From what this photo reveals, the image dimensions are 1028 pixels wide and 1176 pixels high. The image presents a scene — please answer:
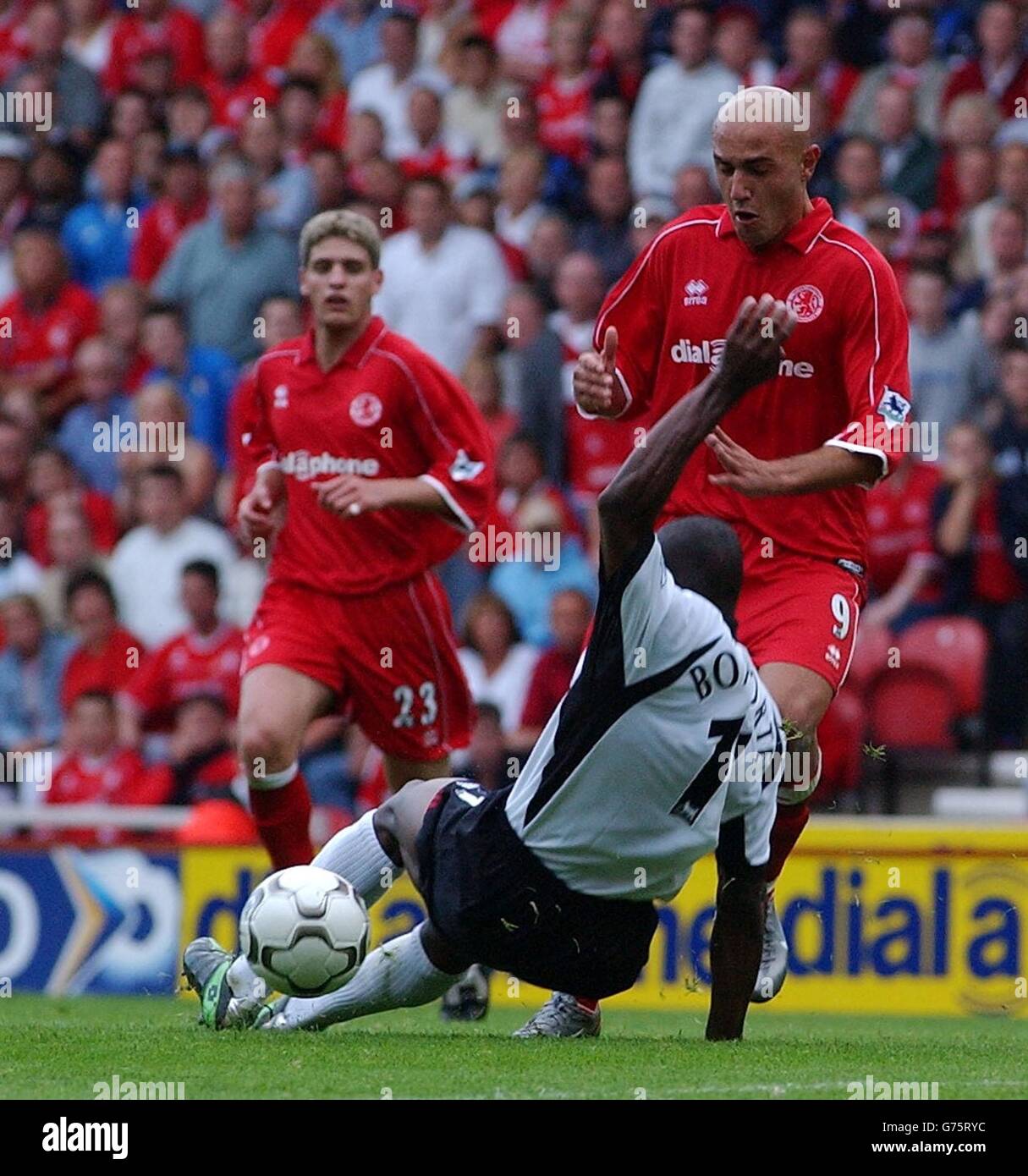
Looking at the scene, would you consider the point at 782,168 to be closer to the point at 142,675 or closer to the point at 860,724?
the point at 860,724

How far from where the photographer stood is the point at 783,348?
7.48 meters

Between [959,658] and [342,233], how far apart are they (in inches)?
187

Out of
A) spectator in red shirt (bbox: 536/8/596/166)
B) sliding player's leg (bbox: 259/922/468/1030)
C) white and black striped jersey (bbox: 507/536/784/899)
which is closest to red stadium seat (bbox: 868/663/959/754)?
spectator in red shirt (bbox: 536/8/596/166)

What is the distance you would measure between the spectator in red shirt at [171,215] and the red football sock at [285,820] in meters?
8.39

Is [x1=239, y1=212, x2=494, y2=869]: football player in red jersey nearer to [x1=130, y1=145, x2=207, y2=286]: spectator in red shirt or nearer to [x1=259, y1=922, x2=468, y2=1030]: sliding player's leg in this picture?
[x1=259, y1=922, x2=468, y2=1030]: sliding player's leg

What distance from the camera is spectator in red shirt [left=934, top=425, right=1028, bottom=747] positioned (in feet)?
40.3

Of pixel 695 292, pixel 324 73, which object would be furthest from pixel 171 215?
pixel 695 292

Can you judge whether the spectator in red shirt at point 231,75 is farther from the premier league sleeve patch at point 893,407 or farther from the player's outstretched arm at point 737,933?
the player's outstretched arm at point 737,933

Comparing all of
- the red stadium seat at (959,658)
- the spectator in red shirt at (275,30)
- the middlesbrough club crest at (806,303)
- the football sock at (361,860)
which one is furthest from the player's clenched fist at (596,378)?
the spectator in red shirt at (275,30)

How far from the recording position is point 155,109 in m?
17.3

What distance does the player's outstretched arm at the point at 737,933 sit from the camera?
22.1 ft

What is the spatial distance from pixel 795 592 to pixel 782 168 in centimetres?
135
